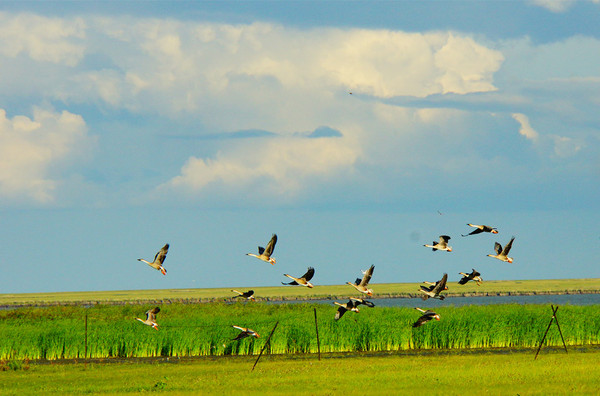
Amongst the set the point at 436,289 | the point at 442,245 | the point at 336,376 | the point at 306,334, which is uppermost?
the point at 442,245

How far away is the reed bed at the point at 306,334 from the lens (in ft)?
163

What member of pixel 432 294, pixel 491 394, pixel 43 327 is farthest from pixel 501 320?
pixel 43 327

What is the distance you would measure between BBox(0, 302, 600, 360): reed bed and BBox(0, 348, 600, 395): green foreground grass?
349 cm

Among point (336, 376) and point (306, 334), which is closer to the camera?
point (336, 376)

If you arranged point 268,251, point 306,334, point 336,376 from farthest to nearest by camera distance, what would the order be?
point 306,334 → point 336,376 → point 268,251

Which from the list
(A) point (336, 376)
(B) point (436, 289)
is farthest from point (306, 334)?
(B) point (436, 289)

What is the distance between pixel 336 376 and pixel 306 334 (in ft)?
48.6

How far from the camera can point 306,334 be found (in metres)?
50.8

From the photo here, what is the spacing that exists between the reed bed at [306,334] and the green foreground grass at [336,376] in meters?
3.49

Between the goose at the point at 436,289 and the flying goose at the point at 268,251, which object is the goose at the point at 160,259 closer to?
the flying goose at the point at 268,251

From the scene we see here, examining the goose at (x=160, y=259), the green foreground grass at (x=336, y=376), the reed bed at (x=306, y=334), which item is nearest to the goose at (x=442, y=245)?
the green foreground grass at (x=336, y=376)

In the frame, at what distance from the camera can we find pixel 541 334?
5244 cm

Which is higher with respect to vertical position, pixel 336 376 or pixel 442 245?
pixel 442 245

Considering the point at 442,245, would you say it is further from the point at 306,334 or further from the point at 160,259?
the point at 306,334
